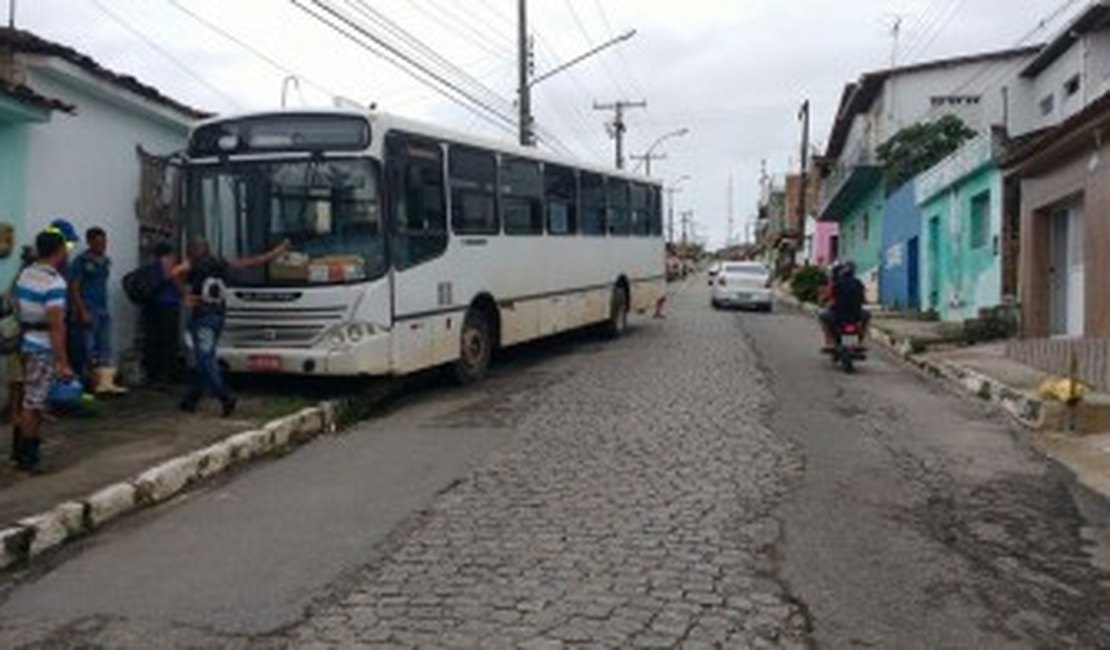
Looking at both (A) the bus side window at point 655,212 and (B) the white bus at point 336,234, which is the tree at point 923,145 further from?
(B) the white bus at point 336,234

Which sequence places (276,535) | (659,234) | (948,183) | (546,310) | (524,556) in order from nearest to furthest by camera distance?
(524,556) < (276,535) < (546,310) < (659,234) < (948,183)

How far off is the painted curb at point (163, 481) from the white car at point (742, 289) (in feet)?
74.9

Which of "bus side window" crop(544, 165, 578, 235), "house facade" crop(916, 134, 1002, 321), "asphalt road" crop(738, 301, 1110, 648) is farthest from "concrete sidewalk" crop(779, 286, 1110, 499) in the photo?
"bus side window" crop(544, 165, 578, 235)

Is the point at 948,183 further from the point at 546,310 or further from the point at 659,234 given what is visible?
the point at 546,310

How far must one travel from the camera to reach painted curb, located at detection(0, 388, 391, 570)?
269 inches

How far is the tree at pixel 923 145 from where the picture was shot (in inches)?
1319

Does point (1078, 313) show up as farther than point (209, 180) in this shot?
Yes

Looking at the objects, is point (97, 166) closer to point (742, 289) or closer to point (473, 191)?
point (473, 191)

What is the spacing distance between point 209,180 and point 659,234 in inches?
473

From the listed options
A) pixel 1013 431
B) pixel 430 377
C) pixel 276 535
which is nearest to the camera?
pixel 276 535

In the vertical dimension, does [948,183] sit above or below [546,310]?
above

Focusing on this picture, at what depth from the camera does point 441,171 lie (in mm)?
13430

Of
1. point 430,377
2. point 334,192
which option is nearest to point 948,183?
point 430,377

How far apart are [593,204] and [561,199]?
167cm
